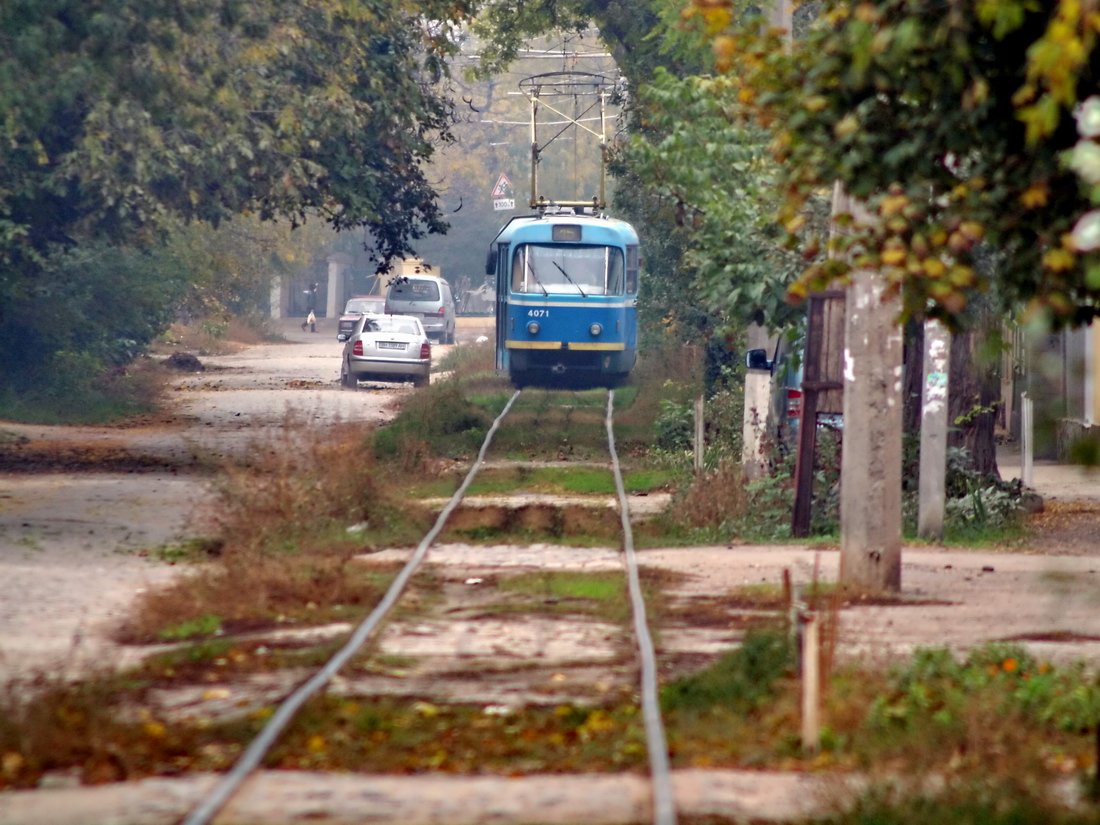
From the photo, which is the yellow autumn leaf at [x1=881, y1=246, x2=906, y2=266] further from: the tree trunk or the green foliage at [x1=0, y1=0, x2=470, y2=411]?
the green foliage at [x1=0, y1=0, x2=470, y2=411]

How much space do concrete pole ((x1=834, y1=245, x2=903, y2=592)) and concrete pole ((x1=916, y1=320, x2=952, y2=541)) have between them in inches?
96.5

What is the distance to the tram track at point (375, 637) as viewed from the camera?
5.94 m

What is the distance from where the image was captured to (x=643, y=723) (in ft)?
24.5

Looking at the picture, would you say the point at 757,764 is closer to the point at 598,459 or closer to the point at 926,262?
the point at 926,262

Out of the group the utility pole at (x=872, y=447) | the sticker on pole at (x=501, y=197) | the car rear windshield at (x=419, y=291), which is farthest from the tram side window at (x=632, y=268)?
the car rear windshield at (x=419, y=291)

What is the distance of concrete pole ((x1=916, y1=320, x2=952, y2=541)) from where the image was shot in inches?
572

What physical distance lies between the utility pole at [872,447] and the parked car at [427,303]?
155 feet

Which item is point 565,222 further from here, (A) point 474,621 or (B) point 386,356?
(A) point 474,621

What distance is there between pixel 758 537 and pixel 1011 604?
413cm

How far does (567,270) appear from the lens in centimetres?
2956

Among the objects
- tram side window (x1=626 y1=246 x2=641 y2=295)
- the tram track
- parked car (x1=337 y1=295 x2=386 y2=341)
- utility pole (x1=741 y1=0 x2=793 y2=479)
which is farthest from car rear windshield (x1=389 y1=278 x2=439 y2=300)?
the tram track

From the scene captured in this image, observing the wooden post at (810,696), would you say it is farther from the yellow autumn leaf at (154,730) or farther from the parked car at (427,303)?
the parked car at (427,303)

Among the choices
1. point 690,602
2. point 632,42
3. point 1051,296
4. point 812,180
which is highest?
point 632,42

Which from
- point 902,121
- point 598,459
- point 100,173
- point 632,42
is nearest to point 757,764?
point 902,121
